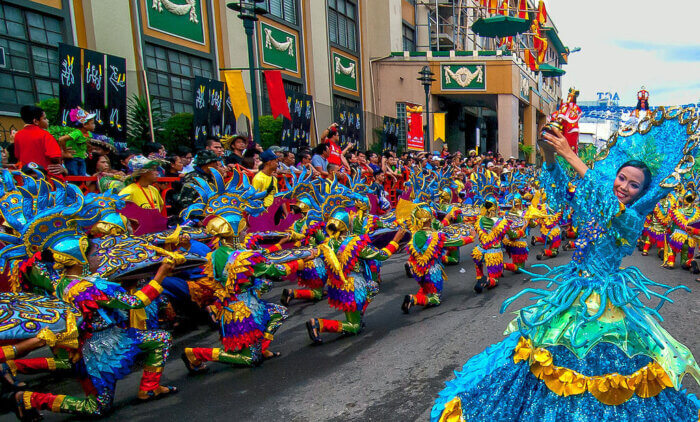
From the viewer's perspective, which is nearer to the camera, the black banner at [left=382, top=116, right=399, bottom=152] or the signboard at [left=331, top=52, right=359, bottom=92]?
the black banner at [left=382, top=116, right=399, bottom=152]

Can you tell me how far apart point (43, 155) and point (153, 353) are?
3702mm

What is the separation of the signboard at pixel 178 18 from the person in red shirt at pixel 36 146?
7090mm

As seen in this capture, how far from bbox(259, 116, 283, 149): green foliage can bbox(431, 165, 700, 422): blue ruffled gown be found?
1118 centimetres

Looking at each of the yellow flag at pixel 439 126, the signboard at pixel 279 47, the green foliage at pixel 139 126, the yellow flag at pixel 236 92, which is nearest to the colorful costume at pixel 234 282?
the yellow flag at pixel 236 92

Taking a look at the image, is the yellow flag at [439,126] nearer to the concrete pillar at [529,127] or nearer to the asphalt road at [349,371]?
the concrete pillar at [529,127]

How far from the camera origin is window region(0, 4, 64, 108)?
907 centimetres

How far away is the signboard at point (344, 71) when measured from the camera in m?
20.0

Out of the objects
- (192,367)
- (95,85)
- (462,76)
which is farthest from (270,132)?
(462,76)

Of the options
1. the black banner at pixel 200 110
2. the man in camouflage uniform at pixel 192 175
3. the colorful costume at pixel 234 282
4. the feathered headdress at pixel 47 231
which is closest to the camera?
the feathered headdress at pixel 47 231

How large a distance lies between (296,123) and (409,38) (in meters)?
16.2

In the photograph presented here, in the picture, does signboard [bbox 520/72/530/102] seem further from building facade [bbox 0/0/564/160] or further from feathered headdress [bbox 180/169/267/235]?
feathered headdress [bbox 180/169/267/235]

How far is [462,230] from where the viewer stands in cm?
671

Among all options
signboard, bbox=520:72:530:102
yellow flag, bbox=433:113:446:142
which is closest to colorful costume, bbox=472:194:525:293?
yellow flag, bbox=433:113:446:142

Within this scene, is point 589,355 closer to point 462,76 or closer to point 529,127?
point 462,76
